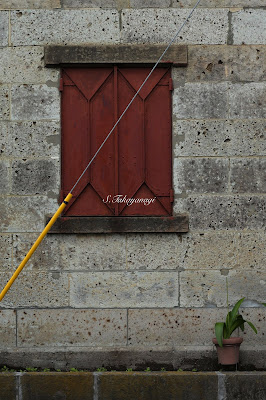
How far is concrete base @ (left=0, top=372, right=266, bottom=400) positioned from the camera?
5809 mm

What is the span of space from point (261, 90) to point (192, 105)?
2.17 ft

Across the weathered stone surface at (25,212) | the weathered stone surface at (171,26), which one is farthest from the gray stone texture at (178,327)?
the weathered stone surface at (171,26)

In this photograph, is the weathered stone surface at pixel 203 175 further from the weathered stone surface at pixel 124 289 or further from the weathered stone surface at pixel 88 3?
the weathered stone surface at pixel 88 3

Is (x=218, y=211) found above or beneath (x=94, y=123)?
beneath

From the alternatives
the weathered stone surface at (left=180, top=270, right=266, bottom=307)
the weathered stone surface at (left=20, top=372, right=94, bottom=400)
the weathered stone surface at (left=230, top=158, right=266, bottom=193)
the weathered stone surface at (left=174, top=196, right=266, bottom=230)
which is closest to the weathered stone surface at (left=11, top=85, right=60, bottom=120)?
the weathered stone surface at (left=174, top=196, right=266, bottom=230)

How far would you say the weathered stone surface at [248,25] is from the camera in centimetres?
651

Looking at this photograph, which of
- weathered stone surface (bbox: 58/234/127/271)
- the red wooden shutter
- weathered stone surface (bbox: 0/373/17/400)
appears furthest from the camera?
the red wooden shutter

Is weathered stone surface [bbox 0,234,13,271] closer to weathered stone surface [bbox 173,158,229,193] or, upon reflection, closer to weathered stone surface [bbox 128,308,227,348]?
weathered stone surface [bbox 128,308,227,348]

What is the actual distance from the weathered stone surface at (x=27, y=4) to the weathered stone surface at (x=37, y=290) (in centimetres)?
246

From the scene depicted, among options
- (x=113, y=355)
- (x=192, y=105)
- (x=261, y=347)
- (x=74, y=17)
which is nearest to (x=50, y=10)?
(x=74, y=17)

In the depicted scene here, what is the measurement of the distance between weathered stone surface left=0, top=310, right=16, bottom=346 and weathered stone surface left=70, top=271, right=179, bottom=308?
56 centimetres

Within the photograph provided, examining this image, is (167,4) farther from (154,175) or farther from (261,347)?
(261,347)

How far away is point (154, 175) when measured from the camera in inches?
258

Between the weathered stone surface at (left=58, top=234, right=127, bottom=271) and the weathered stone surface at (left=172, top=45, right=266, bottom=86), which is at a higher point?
the weathered stone surface at (left=172, top=45, right=266, bottom=86)
